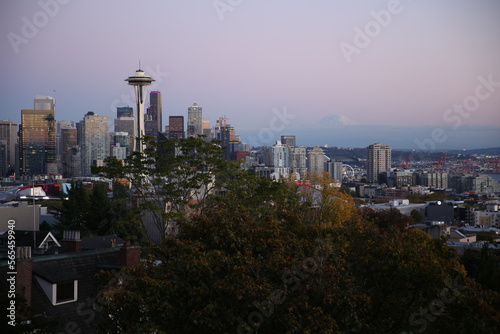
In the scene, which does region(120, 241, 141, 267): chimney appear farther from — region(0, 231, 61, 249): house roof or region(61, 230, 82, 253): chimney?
region(0, 231, 61, 249): house roof

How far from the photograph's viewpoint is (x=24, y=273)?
16969 millimetres

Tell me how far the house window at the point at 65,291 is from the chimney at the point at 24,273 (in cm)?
101

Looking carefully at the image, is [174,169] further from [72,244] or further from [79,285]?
[79,285]

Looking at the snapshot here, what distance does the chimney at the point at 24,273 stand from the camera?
16.8 meters

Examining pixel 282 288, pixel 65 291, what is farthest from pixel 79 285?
pixel 282 288

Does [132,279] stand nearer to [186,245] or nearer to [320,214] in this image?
[186,245]

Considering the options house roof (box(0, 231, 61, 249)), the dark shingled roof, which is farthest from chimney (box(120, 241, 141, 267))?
house roof (box(0, 231, 61, 249))

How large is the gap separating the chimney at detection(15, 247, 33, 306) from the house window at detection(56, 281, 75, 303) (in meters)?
1.01

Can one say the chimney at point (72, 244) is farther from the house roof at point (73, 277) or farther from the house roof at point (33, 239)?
the house roof at point (33, 239)

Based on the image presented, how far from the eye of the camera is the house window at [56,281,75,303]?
18.0 metres

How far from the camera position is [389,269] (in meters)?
13.9

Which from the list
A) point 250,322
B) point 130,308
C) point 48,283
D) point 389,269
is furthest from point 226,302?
point 48,283

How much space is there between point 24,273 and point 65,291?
1578 mm

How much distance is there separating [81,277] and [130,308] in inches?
246
